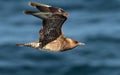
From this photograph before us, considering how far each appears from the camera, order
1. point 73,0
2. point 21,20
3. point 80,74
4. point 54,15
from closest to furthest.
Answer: point 54,15, point 80,74, point 21,20, point 73,0

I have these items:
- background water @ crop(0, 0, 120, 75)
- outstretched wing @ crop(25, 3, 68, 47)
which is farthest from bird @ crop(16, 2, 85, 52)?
background water @ crop(0, 0, 120, 75)

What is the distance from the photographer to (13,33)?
16.1m

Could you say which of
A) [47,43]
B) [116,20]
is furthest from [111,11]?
[47,43]

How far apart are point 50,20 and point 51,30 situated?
0.72ft

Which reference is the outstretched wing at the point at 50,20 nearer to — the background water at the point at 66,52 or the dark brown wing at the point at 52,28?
the dark brown wing at the point at 52,28

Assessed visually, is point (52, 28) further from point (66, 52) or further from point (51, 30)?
point (66, 52)

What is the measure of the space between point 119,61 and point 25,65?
202 cm

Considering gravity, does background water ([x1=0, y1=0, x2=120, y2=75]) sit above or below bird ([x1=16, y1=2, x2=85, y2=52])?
above

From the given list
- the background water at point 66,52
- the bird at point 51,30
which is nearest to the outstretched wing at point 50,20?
the bird at point 51,30

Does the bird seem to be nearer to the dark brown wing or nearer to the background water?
the dark brown wing

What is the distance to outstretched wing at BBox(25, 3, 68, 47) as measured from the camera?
8.12 meters

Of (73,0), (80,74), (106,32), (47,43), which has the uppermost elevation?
(73,0)

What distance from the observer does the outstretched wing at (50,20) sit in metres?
8.12

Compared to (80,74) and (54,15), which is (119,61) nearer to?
(80,74)
